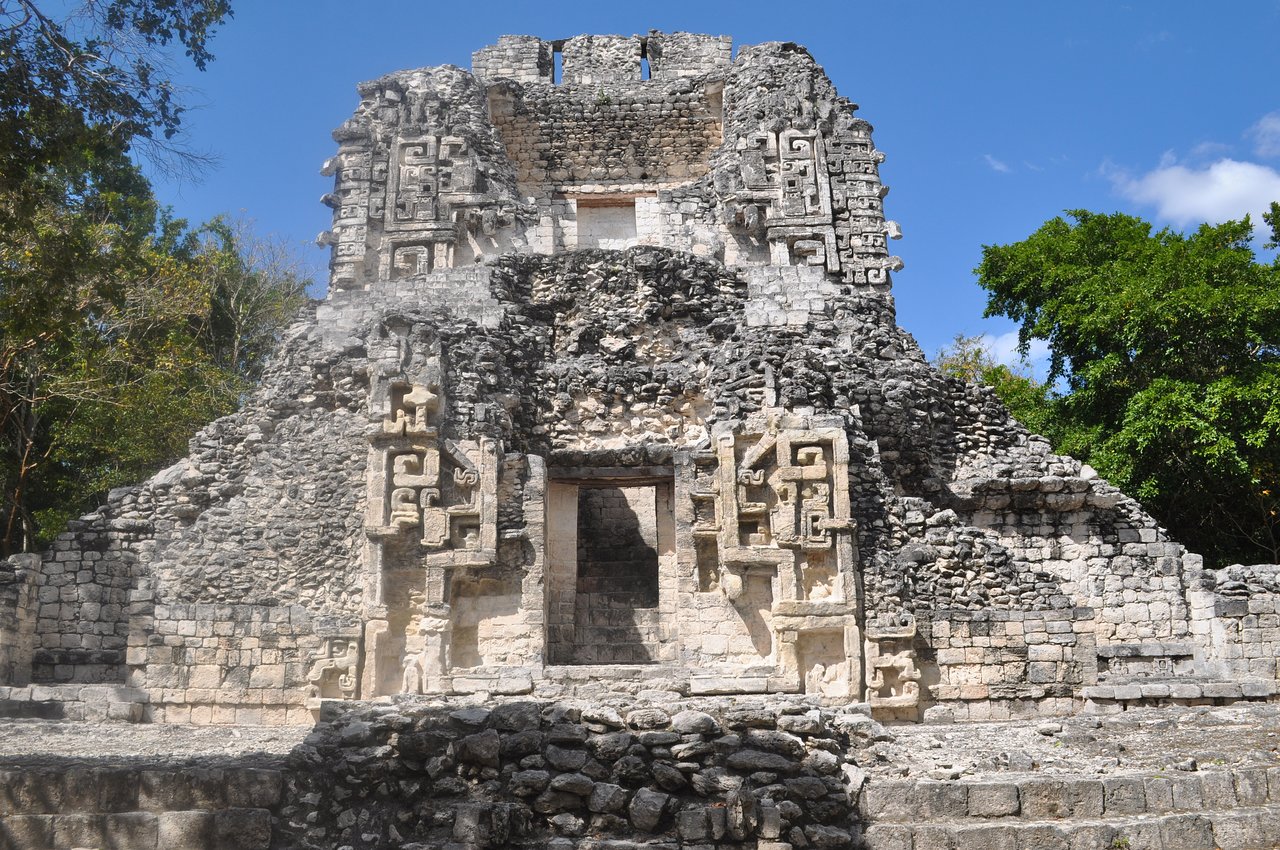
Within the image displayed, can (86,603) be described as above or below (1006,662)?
above

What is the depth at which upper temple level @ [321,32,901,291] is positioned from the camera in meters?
15.0

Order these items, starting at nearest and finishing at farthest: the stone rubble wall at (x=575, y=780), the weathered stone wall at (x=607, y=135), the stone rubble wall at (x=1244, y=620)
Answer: the stone rubble wall at (x=575, y=780) → the stone rubble wall at (x=1244, y=620) → the weathered stone wall at (x=607, y=135)

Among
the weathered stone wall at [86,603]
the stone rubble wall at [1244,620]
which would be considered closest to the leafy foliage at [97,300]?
the weathered stone wall at [86,603]

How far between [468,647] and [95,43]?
5.92 m

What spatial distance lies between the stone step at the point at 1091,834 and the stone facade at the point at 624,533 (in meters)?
1.83

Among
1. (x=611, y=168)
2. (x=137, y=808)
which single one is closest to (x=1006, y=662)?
(x=137, y=808)

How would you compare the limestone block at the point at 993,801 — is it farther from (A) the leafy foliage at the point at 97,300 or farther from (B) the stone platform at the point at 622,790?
(A) the leafy foliage at the point at 97,300

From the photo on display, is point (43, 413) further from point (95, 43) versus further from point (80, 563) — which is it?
point (95, 43)

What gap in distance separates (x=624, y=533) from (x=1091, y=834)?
7.33 meters

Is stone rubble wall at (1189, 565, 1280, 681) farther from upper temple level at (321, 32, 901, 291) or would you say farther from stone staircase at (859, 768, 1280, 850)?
upper temple level at (321, 32, 901, 291)

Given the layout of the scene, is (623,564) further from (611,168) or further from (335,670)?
(611,168)

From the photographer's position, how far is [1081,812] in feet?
22.2

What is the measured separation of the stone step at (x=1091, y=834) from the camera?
645cm

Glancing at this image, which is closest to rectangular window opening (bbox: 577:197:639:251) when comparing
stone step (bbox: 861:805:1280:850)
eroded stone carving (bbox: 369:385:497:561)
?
eroded stone carving (bbox: 369:385:497:561)
